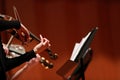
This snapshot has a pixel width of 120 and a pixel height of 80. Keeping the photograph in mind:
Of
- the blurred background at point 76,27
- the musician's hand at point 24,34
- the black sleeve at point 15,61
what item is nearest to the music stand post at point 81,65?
the black sleeve at point 15,61

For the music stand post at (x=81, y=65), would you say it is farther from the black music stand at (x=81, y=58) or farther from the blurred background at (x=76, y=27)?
the blurred background at (x=76, y=27)

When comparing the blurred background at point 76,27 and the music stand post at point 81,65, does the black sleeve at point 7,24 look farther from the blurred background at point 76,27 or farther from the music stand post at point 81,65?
the blurred background at point 76,27

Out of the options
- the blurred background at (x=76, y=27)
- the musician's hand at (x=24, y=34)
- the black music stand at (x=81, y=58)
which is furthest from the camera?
the blurred background at (x=76, y=27)

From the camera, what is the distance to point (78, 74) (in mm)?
2006

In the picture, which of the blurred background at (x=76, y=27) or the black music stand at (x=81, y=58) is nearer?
the black music stand at (x=81, y=58)

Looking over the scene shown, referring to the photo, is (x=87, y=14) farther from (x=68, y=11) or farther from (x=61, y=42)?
(x=61, y=42)

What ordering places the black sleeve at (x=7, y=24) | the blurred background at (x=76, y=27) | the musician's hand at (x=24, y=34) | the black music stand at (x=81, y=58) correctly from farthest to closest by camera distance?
the blurred background at (x=76, y=27) → the musician's hand at (x=24, y=34) → the black music stand at (x=81, y=58) → the black sleeve at (x=7, y=24)

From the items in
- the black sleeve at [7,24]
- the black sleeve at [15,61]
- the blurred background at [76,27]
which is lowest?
the blurred background at [76,27]

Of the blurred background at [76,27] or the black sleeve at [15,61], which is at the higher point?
the black sleeve at [15,61]

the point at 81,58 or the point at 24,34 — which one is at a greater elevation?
the point at 24,34

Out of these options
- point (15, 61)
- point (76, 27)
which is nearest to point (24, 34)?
point (15, 61)

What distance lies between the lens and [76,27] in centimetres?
396

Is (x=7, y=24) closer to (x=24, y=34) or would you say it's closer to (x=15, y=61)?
(x=15, y=61)

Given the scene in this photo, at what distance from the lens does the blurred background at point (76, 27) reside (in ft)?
12.6
